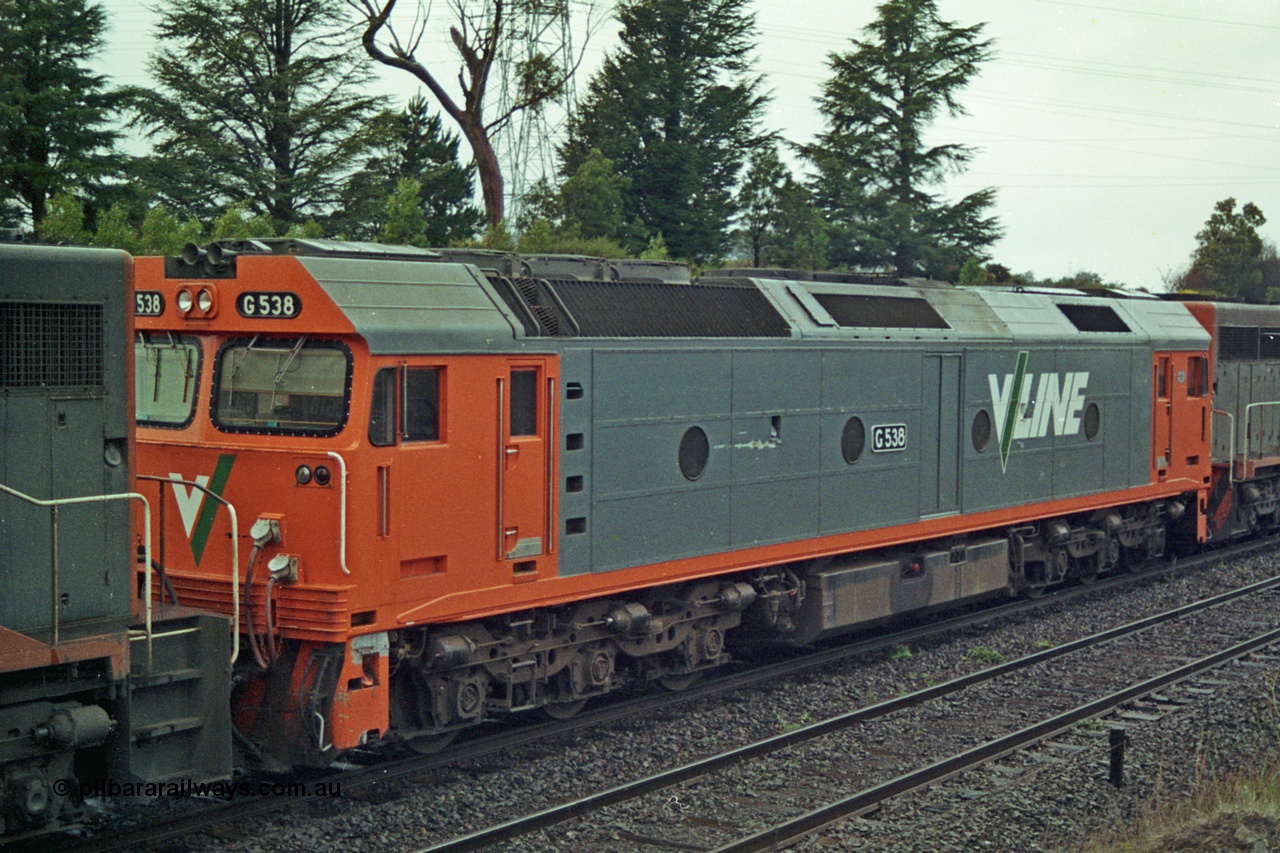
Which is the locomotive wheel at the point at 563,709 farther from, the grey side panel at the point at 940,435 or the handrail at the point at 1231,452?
the handrail at the point at 1231,452

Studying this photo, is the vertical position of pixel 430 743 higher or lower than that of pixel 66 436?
lower

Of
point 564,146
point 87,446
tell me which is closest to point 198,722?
point 87,446

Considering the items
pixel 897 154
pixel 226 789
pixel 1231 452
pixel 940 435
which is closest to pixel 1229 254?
pixel 897 154

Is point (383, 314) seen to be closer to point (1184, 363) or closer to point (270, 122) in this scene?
point (1184, 363)

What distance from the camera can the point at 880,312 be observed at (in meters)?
14.2

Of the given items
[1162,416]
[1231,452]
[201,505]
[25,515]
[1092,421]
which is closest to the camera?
[25,515]

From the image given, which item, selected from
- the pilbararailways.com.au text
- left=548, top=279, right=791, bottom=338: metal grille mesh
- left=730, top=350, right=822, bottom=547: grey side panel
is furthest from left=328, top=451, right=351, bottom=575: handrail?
left=730, top=350, right=822, bottom=547: grey side panel

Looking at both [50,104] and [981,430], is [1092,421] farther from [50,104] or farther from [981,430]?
[50,104]

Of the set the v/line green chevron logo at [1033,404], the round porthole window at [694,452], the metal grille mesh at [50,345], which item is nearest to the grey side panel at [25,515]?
the metal grille mesh at [50,345]

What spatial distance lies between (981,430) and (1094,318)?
333 cm

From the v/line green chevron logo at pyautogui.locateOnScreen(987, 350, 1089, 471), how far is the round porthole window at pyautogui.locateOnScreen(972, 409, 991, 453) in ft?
0.59

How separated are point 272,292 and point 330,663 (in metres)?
2.52

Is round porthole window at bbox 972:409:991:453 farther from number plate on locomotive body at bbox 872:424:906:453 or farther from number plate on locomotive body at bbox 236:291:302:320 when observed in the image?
number plate on locomotive body at bbox 236:291:302:320

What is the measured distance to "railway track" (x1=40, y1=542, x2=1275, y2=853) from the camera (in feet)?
27.8
